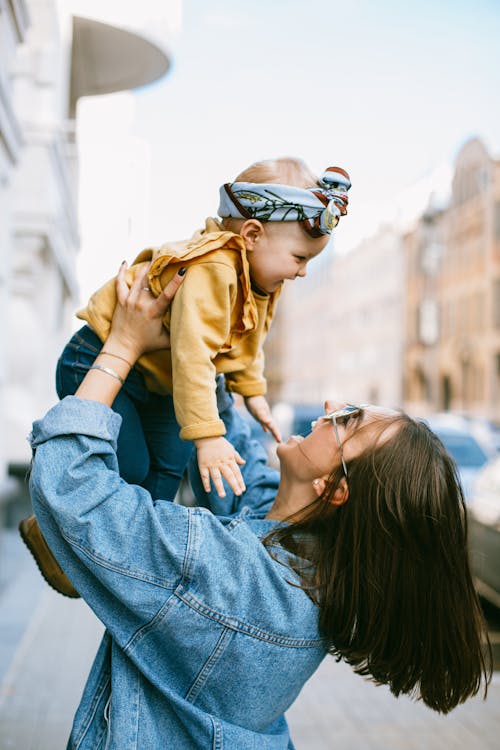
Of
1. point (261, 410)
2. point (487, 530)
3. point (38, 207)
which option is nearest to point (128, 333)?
point (261, 410)

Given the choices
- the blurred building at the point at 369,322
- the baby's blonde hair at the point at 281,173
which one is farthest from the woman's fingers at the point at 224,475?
the blurred building at the point at 369,322

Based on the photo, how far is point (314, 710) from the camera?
16.6 feet

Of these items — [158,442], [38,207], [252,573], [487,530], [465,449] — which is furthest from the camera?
[465,449]

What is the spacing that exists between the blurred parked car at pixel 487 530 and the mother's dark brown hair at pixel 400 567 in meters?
5.47

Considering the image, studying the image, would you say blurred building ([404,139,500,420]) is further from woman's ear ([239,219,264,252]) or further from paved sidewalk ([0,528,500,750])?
woman's ear ([239,219,264,252])

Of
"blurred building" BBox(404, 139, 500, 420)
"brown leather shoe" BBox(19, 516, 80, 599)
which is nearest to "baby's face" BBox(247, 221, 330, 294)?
"brown leather shoe" BBox(19, 516, 80, 599)

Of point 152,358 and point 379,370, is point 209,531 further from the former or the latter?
point 379,370

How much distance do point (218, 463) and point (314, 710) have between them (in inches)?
140

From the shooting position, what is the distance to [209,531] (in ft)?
5.73

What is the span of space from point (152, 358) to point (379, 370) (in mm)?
64738

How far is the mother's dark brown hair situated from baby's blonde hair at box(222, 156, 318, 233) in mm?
652

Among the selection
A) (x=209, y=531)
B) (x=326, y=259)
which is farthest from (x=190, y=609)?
(x=326, y=259)

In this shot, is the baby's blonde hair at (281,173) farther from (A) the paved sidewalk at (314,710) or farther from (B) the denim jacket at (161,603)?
(A) the paved sidewalk at (314,710)

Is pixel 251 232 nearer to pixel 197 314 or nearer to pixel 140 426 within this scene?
pixel 197 314
